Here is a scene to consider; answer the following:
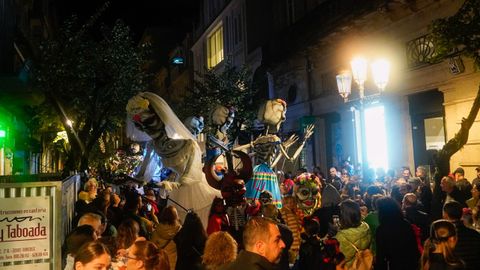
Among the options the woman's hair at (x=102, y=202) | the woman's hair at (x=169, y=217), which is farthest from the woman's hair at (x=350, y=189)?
the woman's hair at (x=169, y=217)

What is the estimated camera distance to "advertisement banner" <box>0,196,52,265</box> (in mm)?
4707

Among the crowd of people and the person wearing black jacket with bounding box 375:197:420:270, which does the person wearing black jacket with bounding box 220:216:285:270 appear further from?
the person wearing black jacket with bounding box 375:197:420:270

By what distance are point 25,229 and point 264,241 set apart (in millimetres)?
2576

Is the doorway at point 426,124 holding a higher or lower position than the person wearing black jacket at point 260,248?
higher

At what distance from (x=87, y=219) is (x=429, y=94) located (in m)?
13.7

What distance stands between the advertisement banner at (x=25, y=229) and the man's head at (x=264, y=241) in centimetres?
235

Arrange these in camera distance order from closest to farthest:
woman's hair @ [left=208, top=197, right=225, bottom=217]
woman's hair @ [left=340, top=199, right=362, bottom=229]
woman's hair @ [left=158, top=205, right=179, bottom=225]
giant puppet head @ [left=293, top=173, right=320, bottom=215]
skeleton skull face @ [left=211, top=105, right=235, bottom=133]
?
woman's hair @ [left=340, top=199, right=362, bottom=229] < woman's hair @ [left=158, top=205, right=179, bottom=225] < woman's hair @ [left=208, top=197, right=225, bottom=217] < giant puppet head @ [left=293, top=173, right=320, bottom=215] < skeleton skull face @ [left=211, top=105, right=235, bottom=133]

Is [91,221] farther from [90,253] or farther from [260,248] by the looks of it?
[260,248]

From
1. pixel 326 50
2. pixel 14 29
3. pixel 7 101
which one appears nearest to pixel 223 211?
pixel 7 101

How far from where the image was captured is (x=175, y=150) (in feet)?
24.6

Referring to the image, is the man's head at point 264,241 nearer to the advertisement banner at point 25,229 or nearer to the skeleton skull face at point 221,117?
the advertisement banner at point 25,229

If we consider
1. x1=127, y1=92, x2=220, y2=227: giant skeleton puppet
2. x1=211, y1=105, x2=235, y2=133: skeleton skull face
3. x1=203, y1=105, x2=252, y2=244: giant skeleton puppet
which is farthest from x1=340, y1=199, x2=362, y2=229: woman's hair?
x1=211, y1=105, x2=235, y2=133: skeleton skull face

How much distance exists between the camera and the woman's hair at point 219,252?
438 cm

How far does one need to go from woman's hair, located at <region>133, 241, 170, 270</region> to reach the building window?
3709 cm
